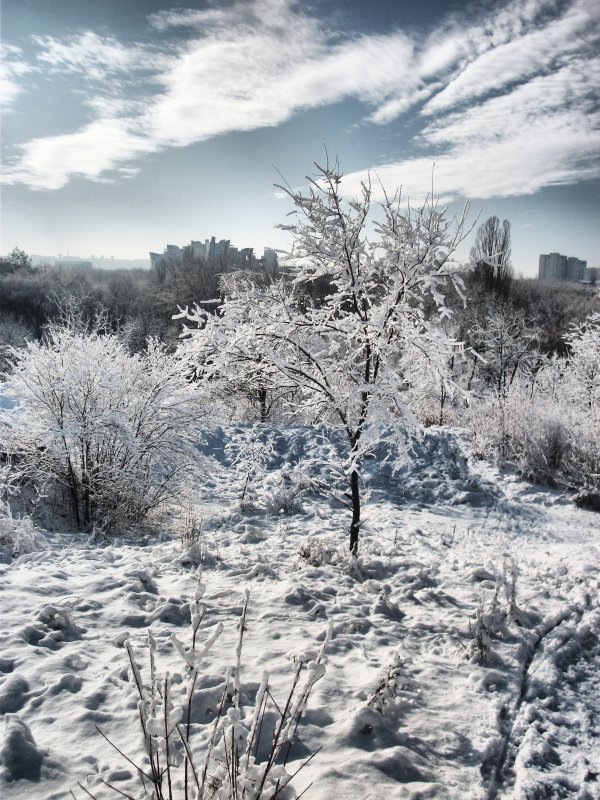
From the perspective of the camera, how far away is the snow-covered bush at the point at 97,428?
698cm

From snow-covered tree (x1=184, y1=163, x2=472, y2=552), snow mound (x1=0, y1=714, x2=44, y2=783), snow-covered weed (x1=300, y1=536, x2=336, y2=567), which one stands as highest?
snow-covered tree (x1=184, y1=163, x2=472, y2=552)

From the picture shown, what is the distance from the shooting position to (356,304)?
478 cm

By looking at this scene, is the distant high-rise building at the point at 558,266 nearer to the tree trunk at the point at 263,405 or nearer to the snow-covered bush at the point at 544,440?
the tree trunk at the point at 263,405

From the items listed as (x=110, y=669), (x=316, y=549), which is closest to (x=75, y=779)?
(x=110, y=669)

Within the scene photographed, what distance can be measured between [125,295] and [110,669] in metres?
50.2

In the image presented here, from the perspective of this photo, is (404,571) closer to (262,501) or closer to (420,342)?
(420,342)

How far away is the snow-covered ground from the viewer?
2346 millimetres

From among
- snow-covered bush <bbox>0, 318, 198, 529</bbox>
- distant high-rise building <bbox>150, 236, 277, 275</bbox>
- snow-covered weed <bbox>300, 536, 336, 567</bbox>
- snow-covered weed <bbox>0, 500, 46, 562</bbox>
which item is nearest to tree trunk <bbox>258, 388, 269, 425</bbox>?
distant high-rise building <bbox>150, 236, 277, 275</bbox>

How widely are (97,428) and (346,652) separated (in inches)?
197

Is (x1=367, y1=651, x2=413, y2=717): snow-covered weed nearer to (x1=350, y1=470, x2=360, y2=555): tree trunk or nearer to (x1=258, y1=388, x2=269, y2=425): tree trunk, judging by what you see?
(x1=350, y1=470, x2=360, y2=555): tree trunk

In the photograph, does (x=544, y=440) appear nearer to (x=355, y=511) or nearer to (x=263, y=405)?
(x=355, y=511)

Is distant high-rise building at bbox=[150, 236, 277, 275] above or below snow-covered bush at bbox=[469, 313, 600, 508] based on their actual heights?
above

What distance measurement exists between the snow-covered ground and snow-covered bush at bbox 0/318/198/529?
1406 millimetres

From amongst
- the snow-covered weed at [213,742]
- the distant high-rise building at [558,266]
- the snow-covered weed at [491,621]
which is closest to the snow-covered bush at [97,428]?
the snow-covered weed at [491,621]
